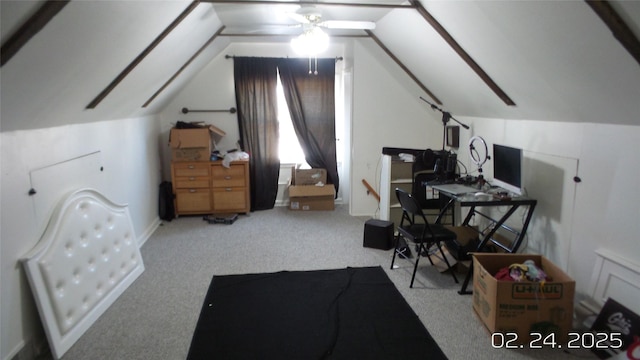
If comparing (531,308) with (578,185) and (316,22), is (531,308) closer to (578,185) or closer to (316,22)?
(578,185)

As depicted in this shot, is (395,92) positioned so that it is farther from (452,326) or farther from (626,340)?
(626,340)

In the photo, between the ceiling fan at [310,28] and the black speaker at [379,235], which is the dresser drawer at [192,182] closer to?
the black speaker at [379,235]

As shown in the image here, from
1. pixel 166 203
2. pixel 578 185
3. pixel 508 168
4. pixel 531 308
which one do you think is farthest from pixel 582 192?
pixel 166 203

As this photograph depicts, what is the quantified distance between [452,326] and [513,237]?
1.29 metres

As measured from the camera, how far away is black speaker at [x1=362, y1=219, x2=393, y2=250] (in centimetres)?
394

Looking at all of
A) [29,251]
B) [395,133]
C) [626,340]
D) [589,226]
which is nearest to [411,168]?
[395,133]

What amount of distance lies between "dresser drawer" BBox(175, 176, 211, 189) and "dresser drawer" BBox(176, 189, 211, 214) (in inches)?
2.1

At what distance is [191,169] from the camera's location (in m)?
5.00

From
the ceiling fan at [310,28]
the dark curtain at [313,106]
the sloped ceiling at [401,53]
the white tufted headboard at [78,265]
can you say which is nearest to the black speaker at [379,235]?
the sloped ceiling at [401,53]

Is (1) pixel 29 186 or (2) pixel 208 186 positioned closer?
(1) pixel 29 186

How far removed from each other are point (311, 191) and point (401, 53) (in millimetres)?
2157

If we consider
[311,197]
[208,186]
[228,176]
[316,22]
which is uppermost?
[316,22]

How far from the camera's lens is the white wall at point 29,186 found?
2.10 metres

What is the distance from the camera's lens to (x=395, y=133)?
500cm
